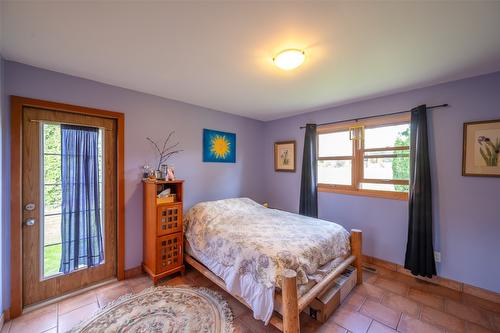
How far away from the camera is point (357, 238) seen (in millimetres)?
2443

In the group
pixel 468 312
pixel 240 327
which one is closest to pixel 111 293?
pixel 240 327

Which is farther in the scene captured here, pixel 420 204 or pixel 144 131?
pixel 144 131

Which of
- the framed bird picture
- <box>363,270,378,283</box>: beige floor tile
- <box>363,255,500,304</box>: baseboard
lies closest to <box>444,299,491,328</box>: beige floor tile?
<box>363,255,500,304</box>: baseboard

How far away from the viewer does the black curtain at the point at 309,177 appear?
3.47 meters

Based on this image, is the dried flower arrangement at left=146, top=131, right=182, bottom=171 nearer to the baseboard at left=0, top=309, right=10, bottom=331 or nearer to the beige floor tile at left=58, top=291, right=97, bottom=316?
the beige floor tile at left=58, top=291, right=97, bottom=316

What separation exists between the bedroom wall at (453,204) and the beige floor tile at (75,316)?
344cm

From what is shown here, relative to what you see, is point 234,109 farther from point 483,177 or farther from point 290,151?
point 483,177

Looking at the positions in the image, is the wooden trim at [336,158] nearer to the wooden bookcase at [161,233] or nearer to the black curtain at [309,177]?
the black curtain at [309,177]

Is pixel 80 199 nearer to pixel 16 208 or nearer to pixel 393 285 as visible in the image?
pixel 16 208

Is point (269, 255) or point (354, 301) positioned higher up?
point (269, 255)

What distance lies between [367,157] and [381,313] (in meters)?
1.96

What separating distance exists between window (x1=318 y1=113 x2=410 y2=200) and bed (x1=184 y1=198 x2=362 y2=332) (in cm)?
93

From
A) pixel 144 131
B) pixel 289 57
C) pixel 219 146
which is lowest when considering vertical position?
pixel 219 146

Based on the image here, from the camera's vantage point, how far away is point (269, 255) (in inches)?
67.9
